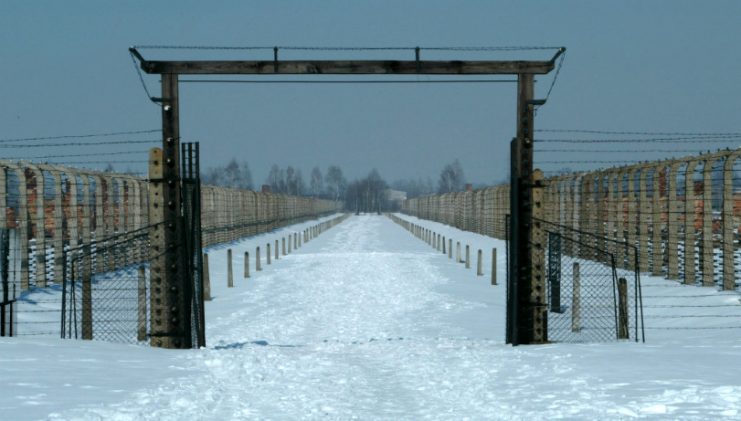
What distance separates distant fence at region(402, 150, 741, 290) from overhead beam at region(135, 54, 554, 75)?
7.41 feet

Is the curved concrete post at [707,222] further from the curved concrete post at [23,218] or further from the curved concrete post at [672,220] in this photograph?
the curved concrete post at [23,218]

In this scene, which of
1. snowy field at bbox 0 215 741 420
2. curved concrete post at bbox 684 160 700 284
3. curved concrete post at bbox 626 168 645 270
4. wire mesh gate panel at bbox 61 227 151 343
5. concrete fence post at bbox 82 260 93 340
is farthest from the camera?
curved concrete post at bbox 626 168 645 270

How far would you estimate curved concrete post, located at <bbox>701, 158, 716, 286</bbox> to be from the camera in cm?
1800

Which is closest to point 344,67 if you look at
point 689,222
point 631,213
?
point 689,222

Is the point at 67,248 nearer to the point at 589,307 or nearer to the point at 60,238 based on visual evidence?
the point at 60,238

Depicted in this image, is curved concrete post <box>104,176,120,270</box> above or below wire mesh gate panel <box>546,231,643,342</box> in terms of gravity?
above

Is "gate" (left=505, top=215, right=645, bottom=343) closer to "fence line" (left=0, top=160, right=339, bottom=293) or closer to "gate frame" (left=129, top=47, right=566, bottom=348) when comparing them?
"gate frame" (left=129, top=47, right=566, bottom=348)

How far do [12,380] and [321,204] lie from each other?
13600 cm

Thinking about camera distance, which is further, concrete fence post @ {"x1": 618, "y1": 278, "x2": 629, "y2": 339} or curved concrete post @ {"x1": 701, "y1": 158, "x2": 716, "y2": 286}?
curved concrete post @ {"x1": 701, "y1": 158, "x2": 716, "y2": 286}

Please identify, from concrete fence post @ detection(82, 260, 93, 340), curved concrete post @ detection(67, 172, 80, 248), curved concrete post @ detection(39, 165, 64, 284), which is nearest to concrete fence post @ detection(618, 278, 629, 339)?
concrete fence post @ detection(82, 260, 93, 340)

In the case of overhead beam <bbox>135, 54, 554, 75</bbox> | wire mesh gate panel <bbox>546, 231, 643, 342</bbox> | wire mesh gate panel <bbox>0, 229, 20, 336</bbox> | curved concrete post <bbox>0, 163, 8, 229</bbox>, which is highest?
overhead beam <bbox>135, 54, 554, 75</bbox>

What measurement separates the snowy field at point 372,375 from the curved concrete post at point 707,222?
124 inches

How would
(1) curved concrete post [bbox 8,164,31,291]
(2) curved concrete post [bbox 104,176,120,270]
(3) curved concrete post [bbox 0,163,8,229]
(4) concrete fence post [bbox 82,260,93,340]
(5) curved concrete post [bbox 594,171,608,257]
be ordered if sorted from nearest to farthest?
(4) concrete fence post [bbox 82,260,93,340]
(3) curved concrete post [bbox 0,163,8,229]
(1) curved concrete post [bbox 8,164,31,291]
(2) curved concrete post [bbox 104,176,120,270]
(5) curved concrete post [bbox 594,171,608,257]

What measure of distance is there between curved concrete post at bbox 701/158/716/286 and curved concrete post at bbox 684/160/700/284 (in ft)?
1.28
